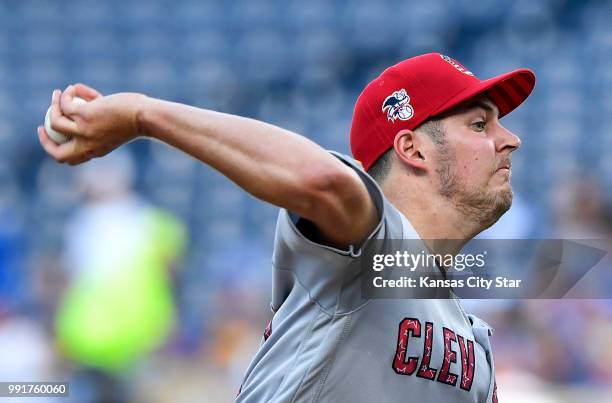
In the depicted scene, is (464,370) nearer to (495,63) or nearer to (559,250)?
(559,250)

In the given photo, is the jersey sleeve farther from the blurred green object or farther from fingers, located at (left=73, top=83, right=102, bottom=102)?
the blurred green object

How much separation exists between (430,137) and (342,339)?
1.83ft

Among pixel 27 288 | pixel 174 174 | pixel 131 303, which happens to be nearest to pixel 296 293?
pixel 131 303

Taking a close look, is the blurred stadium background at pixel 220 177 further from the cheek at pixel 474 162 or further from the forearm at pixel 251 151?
the forearm at pixel 251 151

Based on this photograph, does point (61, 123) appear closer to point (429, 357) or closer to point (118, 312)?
point (429, 357)

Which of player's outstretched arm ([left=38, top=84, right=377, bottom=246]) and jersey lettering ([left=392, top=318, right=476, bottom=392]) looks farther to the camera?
jersey lettering ([left=392, top=318, right=476, bottom=392])

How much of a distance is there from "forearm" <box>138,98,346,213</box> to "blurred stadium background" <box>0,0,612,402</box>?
9.21ft

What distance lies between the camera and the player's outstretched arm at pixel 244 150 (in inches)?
54.7

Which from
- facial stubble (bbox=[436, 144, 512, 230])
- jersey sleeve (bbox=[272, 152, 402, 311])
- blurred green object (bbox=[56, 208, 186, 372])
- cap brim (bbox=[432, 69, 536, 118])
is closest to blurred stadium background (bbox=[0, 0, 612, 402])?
blurred green object (bbox=[56, 208, 186, 372])

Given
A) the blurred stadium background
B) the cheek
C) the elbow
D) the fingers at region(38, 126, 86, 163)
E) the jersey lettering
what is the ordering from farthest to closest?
1. the blurred stadium background
2. the cheek
3. the jersey lettering
4. the fingers at region(38, 126, 86, 163)
5. the elbow

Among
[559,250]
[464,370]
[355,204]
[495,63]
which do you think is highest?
[495,63]

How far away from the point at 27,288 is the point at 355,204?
4.08 metres

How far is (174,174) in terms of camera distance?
6.19 meters

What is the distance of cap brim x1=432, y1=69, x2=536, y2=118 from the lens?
1974 mm
